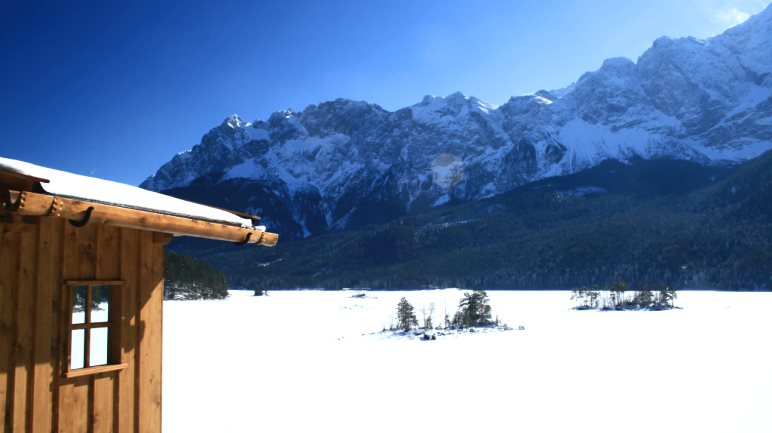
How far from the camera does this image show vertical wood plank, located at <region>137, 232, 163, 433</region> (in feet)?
17.8

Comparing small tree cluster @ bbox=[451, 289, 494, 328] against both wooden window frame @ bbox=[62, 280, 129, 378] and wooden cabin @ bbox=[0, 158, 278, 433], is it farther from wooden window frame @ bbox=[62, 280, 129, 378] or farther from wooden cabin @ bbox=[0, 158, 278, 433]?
wooden window frame @ bbox=[62, 280, 129, 378]

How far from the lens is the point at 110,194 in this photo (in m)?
4.82

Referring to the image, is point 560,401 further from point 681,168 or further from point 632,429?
point 681,168

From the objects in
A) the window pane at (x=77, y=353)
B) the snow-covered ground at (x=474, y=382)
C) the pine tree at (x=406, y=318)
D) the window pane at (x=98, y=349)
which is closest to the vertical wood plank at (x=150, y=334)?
the window pane at (x=77, y=353)

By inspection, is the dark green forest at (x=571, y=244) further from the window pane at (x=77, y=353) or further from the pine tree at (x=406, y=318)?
the window pane at (x=77, y=353)

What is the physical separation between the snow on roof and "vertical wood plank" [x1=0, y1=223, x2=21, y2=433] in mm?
520

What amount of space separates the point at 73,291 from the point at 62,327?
0.41m

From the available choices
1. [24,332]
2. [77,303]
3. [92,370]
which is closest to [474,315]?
[77,303]

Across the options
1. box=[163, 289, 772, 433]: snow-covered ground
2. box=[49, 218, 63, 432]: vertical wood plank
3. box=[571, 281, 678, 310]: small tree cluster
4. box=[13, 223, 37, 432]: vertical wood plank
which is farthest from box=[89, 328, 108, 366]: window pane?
box=[571, 281, 678, 310]: small tree cluster

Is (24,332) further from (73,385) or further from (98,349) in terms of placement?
(98,349)

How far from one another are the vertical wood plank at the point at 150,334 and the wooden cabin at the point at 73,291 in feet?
0.03

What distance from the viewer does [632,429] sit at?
388 inches

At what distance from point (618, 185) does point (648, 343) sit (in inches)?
7080

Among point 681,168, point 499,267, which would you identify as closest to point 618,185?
point 681,168
